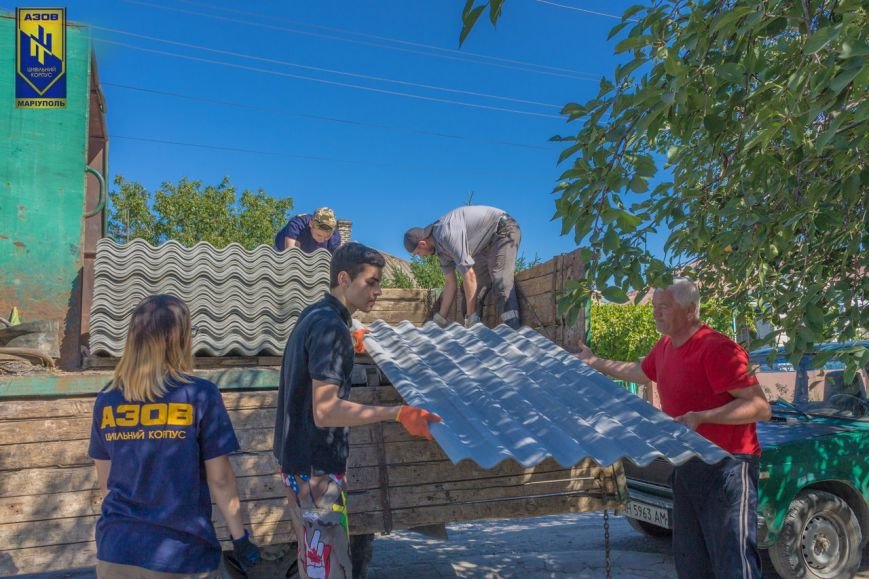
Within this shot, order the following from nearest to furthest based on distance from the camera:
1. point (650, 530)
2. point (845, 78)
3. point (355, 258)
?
point (845, 78) < point (355, 258) < point (650, 530)

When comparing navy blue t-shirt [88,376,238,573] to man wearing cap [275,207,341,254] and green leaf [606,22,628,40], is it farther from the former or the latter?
man wearing cap [275,207,341,254]

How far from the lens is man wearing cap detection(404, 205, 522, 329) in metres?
5.89

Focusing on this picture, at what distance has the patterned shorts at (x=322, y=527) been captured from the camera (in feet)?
9.71

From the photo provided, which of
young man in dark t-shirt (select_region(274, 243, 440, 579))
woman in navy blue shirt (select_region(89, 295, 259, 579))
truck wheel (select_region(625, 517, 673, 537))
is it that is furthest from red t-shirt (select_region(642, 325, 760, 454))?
truck wheel (select_region(625, 517, 673, 537))

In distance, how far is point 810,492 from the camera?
570cm

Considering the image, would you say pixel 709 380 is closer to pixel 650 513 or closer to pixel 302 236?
pixel 650 513

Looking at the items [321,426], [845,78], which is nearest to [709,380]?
[321,426]

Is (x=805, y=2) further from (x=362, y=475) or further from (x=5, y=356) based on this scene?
(x=5, y=356)

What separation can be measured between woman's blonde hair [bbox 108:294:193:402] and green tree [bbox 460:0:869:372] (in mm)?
1445

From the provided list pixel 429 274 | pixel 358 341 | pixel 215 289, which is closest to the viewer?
pixel 358 341

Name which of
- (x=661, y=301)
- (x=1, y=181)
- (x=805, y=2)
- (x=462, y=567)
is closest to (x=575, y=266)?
(x=661, y=301)

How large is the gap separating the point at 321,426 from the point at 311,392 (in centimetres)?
21

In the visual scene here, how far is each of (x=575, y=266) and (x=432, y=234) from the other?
5.87 ft

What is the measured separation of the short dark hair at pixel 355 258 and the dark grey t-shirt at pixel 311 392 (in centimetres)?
21
